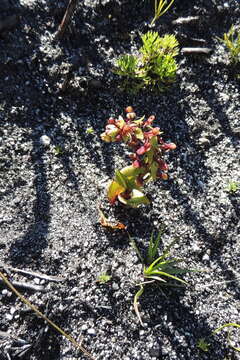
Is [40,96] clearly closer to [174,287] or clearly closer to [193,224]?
[193,224]

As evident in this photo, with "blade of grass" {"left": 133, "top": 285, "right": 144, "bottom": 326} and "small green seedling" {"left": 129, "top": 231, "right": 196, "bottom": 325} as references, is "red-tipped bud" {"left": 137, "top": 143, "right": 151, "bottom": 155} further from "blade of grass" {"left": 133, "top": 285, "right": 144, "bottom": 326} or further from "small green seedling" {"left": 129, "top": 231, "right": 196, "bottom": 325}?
"blade of grass" {"left": 133, "top": 285, "right": 144, "bottom": 326}

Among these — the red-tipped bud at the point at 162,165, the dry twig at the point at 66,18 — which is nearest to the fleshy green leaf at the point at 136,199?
the red-tipped bud at the point at 162,165

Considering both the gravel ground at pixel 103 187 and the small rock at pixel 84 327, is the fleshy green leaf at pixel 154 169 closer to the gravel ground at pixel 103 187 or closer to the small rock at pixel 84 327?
the gravel ground at pixel 103 187

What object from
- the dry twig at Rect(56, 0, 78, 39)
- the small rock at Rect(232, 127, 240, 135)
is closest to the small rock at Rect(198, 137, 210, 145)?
the small rock at Rect(232, 127, 240, 135)

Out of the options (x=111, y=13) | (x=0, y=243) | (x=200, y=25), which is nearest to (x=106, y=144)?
(x=0, y=243)

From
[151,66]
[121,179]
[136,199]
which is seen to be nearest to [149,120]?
[121,179]

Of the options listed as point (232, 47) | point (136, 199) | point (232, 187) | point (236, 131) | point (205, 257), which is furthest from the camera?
point (232, 47)

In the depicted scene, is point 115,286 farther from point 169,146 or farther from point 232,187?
point 232,187
